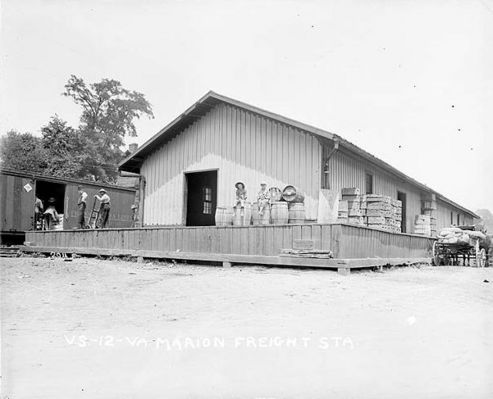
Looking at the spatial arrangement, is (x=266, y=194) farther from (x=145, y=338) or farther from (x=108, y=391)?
(x=108, y=391)

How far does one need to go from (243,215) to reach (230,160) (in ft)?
9.48

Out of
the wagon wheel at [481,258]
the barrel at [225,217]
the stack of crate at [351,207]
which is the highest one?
the stack of crate at [351,207]

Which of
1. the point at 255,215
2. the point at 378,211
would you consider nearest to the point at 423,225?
the point at 378,211

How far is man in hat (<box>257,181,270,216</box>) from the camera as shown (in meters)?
12.9

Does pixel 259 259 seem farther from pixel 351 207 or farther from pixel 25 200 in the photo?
pixel 25 200

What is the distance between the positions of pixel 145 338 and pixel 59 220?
Answer: 61.2 feet

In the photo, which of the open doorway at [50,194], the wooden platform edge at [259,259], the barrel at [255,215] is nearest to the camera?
the wooden platform edge at [259,259]

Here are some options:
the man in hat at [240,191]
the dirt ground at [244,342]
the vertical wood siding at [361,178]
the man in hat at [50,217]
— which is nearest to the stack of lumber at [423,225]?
the vertical wood siding at [361,178]

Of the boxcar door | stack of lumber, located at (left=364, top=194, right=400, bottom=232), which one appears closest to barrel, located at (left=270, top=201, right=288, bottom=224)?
stack of lumber, located at (left=364, top=194, right=400, bottom=232)

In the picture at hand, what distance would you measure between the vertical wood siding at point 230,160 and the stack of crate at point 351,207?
1.41 meters

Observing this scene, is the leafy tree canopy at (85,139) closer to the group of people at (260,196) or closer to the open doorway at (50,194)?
the open doorway at (50,194)

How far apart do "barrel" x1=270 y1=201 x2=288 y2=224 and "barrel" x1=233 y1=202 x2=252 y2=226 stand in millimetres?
670

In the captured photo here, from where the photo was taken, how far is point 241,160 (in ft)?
49.5

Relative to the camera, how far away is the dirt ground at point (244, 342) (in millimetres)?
3674
